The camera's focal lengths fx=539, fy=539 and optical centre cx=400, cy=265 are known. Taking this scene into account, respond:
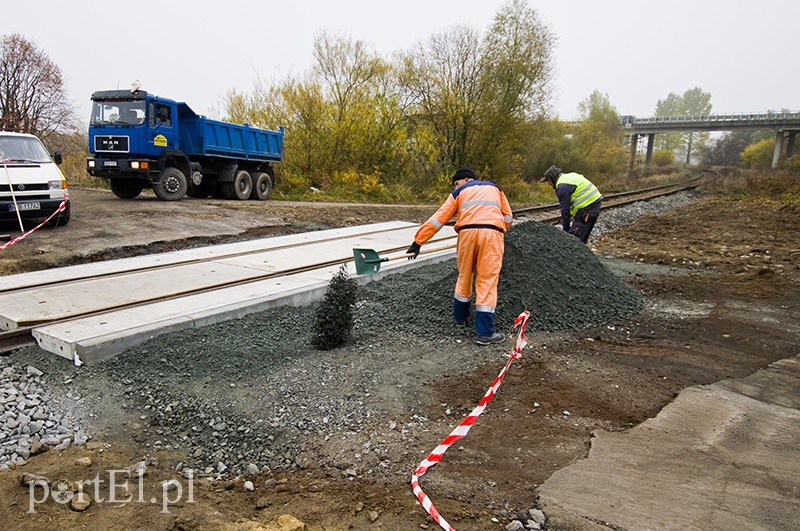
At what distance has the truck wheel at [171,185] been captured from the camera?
1505cm

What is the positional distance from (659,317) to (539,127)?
71.0 ft

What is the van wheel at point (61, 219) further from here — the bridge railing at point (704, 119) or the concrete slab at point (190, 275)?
the bridge railing at point (704, 119)

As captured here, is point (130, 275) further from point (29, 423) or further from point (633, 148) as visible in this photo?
point (633, 148)

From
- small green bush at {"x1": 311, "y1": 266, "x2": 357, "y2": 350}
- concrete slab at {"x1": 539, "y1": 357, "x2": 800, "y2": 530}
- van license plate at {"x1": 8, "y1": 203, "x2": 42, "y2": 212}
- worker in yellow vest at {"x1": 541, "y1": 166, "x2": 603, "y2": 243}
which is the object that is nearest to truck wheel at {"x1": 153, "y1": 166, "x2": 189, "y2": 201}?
van license plate at {"x1": 8, "y1": 203, "x2": 42, "y2": 212}

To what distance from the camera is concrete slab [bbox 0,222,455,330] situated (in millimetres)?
5426

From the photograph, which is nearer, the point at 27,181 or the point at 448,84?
the point at 27,181

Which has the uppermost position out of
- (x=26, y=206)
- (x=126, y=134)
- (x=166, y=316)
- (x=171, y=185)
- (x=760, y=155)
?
(x=760, y=155)

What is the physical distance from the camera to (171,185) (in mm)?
15336

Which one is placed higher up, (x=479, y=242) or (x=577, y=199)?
(x=577, y=199)

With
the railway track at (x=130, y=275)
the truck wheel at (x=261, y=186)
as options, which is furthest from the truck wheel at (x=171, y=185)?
the railway track at (x=130, y=275)

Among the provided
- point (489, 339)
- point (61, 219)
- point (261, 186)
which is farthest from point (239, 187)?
point (489, 339)

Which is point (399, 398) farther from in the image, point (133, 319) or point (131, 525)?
point (133, 319)

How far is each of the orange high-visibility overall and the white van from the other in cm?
805

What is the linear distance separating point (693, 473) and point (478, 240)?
2.81 meters
